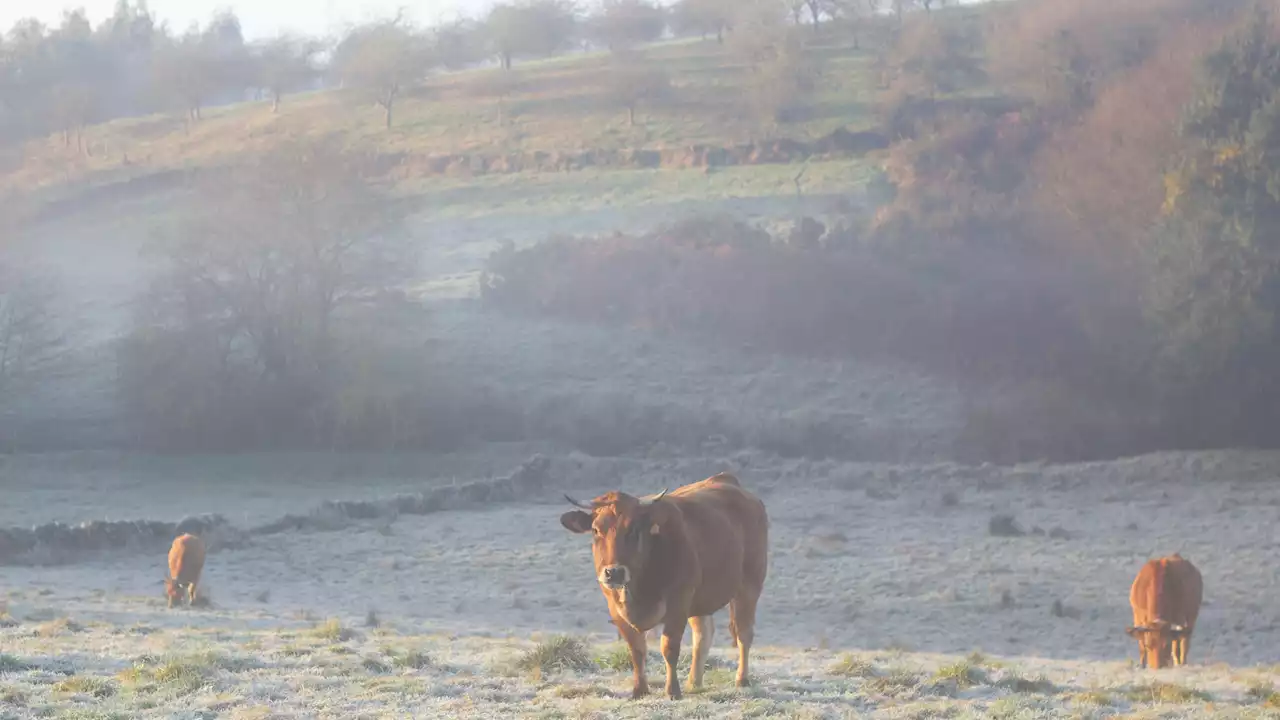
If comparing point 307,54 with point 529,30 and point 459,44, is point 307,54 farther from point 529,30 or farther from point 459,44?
point 529,30

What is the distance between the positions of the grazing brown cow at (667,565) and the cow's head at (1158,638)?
6.13 m

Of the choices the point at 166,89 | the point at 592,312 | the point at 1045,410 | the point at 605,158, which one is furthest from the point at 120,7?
the point at 1045,410

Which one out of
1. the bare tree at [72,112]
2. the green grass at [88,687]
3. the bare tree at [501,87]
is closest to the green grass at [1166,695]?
the green grass at [88,687]

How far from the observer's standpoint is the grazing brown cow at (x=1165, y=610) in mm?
14867

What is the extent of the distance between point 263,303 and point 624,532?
32769 mm

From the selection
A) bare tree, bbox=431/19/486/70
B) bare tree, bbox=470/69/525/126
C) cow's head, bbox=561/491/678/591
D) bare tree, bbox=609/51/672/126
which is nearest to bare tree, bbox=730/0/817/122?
bare tree, bbox=609/51/672/126

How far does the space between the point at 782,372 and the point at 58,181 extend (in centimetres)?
3516

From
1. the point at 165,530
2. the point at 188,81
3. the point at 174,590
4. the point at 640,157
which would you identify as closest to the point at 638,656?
the point at 174,590

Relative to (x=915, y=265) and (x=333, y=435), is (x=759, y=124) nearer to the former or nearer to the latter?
(x=915, y=265)

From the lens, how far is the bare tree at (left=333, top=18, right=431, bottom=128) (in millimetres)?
66188

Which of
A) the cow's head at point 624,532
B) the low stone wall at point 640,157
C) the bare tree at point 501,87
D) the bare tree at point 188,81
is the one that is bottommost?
the cow's head at point 624,532

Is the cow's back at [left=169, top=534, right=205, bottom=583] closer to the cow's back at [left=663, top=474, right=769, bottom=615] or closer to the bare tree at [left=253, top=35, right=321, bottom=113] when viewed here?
the cow's back at [left=663, top=474, right=769, bottom=615]

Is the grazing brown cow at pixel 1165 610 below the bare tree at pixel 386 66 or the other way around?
below

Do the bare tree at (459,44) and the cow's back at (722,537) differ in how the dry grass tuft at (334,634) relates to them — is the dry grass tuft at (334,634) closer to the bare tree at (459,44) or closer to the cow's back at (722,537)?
the cow's back at (722,537)
